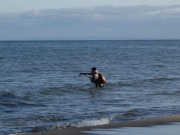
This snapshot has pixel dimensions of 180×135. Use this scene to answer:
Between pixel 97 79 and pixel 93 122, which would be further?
pixel 97 79

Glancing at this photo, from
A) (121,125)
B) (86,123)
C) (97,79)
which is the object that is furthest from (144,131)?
(97,79)

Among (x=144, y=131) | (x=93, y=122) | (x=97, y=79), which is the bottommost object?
(x=93, y=122)

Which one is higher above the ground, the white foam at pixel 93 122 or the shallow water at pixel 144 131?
the shallow water at pixel 144 131

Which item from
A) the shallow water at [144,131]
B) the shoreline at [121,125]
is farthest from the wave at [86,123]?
the shallow water at [144,131]

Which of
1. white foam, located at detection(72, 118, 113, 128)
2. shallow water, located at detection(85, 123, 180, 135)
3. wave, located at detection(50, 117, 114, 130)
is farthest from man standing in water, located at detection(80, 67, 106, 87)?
shallow water, located at detection(85, 123, 180, 135)

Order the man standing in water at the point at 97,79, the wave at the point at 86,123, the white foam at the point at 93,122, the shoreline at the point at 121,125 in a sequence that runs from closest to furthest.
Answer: the shoreline at the point at 121,125 → the wave at the point at 86,123 → the white foam at the point at 93,122 → the man standing in water at the point at 97,79

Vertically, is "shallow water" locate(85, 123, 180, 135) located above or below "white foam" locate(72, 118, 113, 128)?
above

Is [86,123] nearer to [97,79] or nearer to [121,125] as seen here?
[121,125]

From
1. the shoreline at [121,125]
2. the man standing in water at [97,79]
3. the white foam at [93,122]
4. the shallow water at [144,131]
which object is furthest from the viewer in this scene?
the man standing in water at [97,79]

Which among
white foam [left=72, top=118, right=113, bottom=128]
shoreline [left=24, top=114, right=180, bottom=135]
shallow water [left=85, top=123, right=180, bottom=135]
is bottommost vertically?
white foam [left=72, top=118, right=113, bottom=128]

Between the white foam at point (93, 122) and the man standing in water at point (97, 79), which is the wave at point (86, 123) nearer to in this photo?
the white foam at point (93, 122)

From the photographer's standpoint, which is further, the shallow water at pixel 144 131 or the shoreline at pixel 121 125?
the shoreline at pixel 121 125

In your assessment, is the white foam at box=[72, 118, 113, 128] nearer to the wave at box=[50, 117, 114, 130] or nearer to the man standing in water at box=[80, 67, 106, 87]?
the wave at box=[50, 117, 114, 130]

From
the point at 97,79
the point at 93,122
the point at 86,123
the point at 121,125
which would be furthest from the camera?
the point at 97,79
